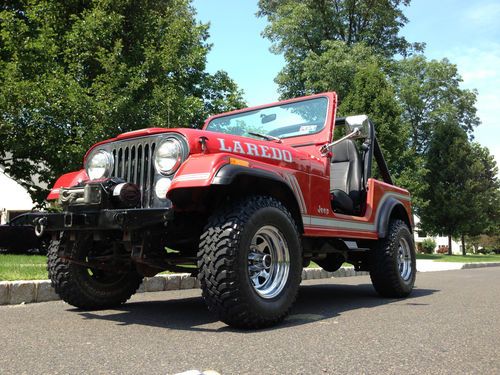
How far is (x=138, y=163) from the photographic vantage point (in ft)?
13.5

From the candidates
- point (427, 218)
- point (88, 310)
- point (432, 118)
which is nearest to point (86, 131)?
point (88, 310)

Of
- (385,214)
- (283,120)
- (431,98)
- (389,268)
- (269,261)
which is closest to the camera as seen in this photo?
(269,261)

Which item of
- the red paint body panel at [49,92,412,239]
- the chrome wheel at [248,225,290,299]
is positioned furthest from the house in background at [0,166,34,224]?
the chrome wheel at [248,225,290,299]

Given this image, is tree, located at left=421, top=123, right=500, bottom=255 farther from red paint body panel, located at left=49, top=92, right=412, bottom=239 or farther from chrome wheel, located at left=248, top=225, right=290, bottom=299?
chrome wheel, located at left=248, top=225, right=290, bottom=299

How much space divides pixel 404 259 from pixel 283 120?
8.21 ft

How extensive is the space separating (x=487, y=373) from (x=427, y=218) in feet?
107

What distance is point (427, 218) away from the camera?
33312 mm

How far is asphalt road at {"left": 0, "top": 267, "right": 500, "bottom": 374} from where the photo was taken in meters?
2.61

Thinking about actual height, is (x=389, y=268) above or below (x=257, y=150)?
below

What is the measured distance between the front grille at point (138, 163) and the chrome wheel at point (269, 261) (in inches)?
36.8

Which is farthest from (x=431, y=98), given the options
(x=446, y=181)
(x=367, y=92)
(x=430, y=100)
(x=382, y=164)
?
(x=382, y=164)

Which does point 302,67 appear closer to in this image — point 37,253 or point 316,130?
point 37,253

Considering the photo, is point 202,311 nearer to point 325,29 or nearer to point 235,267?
Answer: point 235,267

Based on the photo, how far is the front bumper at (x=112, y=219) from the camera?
3.48m
